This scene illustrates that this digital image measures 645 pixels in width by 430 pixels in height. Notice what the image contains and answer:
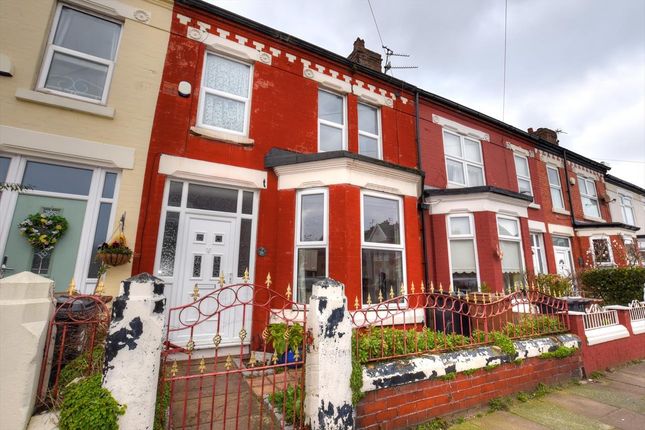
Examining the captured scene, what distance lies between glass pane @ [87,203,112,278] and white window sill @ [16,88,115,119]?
4.98ft

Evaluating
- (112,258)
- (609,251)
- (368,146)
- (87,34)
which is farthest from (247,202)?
(609,251)

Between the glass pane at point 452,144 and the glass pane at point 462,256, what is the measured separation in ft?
10.3

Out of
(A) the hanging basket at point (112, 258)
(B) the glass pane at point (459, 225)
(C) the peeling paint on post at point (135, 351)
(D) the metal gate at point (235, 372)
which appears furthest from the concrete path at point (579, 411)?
(A) the hanging basket at point (112, 258)

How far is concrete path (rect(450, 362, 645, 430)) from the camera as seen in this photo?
3.15 m

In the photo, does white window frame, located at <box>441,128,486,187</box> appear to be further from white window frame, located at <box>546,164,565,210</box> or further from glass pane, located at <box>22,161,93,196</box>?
glass pane, located at <box>22,161,93,196</box>

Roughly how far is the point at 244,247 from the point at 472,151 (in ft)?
26.9

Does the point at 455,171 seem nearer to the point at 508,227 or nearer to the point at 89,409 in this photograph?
the point at 508,227

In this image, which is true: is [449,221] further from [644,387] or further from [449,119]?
[644,387]

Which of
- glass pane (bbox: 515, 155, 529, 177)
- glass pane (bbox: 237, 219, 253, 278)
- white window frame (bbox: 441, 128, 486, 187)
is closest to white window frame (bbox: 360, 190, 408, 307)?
glass pane (bbox: 237, 219, 253, 278)

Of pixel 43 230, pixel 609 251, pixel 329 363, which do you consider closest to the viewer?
pixel 329 363

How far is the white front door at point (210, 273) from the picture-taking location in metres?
5.02

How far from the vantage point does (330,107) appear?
24.6 ft

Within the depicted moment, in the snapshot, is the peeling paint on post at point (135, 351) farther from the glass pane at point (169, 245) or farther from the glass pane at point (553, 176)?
the glass pane at point (553, 176)

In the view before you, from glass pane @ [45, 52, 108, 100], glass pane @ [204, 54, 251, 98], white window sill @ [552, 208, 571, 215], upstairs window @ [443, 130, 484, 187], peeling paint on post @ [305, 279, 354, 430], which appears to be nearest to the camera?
peeling paint on post @ [305, 279, 354, 430]
